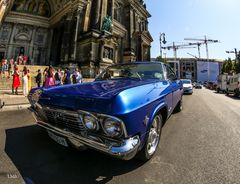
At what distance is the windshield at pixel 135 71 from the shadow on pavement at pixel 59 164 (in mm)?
1857

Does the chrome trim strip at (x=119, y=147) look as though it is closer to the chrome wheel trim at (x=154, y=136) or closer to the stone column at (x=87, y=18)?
the chrome wheel trim at (x=154, y=136)

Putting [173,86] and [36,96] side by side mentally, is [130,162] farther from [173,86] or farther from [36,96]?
[173,86]

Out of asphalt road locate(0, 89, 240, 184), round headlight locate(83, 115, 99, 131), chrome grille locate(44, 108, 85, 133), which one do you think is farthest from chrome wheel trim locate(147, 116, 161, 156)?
chrome grille locate(44, 108, 85, 133)

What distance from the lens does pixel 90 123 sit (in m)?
1.80

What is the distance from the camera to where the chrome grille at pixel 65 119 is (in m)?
1.90

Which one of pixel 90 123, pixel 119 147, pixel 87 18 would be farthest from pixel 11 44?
pixel 119 147

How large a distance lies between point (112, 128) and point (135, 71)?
221 cm

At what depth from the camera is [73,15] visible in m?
22.1

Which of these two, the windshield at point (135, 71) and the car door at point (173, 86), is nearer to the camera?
the windshield at point (135, 71)

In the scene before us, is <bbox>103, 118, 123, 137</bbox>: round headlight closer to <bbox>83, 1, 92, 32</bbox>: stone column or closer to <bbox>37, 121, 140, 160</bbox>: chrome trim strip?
<bbox>37, 121, 140, 160</bbox>: chrome trim strip

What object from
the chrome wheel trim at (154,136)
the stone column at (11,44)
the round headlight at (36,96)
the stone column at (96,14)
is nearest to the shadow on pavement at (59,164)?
the chrome wheel trim at (154,136)

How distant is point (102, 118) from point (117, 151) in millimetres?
393

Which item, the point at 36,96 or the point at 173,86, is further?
the point at 173,86

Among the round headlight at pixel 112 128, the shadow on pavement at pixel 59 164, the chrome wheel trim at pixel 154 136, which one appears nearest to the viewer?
the round headlight at pixel 112 128
